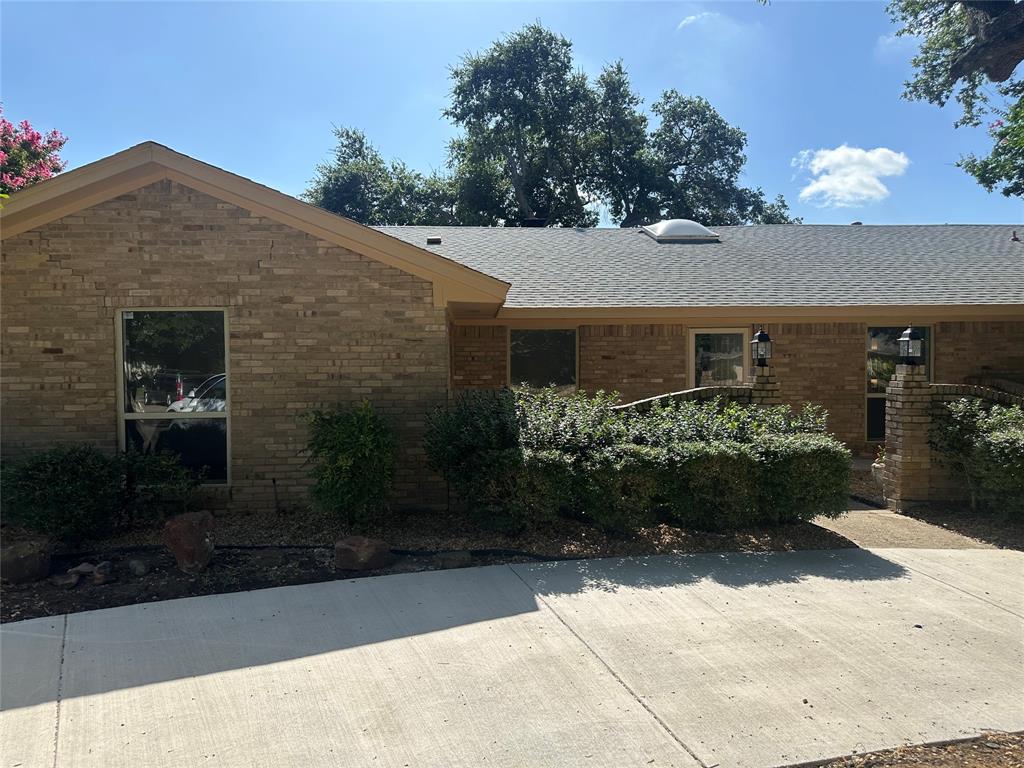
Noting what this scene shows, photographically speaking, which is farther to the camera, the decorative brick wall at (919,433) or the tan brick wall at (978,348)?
the tan brick wall at (978,348)

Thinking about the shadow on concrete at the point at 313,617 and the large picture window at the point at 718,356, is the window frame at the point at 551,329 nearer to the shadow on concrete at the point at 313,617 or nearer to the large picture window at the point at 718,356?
the large picture window at the point at 718,356

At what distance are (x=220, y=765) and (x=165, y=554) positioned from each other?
3.38 meters

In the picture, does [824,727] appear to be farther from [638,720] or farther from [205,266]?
[205,266]

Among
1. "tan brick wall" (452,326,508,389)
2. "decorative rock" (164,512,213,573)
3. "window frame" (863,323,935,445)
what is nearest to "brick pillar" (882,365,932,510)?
"window frame" (863,323,935,445)

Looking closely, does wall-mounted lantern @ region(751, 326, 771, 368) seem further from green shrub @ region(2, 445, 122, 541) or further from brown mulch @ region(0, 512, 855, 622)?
green shrub @ region(2, 445, 122, 541)

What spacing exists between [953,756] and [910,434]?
5.42m

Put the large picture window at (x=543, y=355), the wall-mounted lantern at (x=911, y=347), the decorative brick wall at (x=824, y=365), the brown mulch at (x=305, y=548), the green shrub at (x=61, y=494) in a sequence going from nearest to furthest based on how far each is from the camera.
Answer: the brown mulch at (x=305, y=548) → the green shrub at (x=61, y=494) → the wall-mounted lantern at (x=911, y=347) → the large picture window at (x=543, y=355) → the decorative brick wall at (x=824, y=365)

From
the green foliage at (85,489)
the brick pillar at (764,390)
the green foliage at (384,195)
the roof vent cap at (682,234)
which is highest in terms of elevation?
the green foliage at (384,195)

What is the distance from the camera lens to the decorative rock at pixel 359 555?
18.5 feet

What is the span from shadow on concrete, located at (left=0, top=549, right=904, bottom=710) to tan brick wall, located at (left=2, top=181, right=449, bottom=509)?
232 centimetres

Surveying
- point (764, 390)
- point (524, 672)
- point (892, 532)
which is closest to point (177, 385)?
point (524, 672)

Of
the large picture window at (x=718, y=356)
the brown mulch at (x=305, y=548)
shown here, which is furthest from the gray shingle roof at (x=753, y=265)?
the brown mulch at (x=305, y=548)

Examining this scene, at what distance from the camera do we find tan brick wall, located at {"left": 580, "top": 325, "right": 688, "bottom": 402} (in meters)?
11.1

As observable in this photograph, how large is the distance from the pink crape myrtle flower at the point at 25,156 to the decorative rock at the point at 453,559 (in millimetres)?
12814
